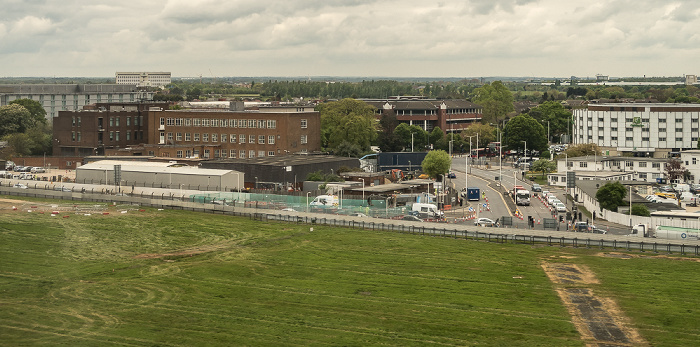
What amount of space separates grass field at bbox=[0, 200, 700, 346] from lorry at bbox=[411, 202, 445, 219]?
6067mm

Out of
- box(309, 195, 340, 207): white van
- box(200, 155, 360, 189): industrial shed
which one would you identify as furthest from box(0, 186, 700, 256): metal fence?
box(200, 155, 360, 189): industrial shed

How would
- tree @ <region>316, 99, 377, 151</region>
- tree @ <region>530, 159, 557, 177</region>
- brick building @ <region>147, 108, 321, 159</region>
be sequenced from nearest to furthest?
brick building @ <region>147, 108, 321, 159</region>
tree @ <region>530, 159, 557, 177</region>
tree @ <region>316, 99, 377, 151</region>

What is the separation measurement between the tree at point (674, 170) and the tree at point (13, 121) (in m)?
73.0

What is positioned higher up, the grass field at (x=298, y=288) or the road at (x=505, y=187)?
the road at (x=505, y=187)

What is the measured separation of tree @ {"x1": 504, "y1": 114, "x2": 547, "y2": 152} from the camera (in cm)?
10219

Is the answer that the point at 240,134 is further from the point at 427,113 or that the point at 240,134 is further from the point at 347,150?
the point at 427,113

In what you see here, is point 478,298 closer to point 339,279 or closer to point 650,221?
point 339,279

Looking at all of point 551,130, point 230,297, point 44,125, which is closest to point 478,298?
point 230,297


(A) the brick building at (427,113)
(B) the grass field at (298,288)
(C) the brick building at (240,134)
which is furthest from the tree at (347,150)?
(B) the grass field at (298,288)

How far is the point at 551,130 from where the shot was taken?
133 meters

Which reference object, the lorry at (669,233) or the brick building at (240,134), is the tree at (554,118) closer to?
the brick building at (240,134)

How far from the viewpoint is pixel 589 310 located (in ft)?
105

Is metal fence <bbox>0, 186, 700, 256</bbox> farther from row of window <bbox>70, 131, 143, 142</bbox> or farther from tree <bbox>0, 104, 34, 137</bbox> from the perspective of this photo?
tree <bbox>0, 104, 34, 137</bbox>

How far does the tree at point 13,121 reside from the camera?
10412 centimetres
